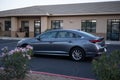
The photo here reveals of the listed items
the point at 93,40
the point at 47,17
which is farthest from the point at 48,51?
the point at 47,17

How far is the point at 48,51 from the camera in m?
12.5

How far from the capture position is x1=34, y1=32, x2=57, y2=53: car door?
490 inches

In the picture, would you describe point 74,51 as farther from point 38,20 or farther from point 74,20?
point 38,20

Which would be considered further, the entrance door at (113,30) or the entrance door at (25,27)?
the entrance door at (25,27)

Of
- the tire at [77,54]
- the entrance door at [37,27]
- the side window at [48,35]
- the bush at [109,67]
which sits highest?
the entrance door at [37,27]

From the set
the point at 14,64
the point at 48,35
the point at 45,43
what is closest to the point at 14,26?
the point at 48,35

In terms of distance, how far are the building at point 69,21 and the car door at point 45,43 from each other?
52.6 ft

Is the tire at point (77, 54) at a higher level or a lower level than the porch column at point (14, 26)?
lower

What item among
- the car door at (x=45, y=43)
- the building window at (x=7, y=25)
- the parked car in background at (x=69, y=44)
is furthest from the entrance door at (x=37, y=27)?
the car door at (x=45, y=43)

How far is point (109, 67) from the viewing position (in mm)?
5113

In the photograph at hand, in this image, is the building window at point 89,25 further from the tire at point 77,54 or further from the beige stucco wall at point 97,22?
the tire at point 77,54

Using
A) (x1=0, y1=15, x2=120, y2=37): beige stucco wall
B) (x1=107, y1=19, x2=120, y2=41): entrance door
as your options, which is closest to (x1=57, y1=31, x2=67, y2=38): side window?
(x1=0, y1=15, x2=120, y2=37): beige stucco wall

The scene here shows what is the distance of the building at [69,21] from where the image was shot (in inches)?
1112

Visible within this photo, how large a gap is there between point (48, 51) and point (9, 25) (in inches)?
986
